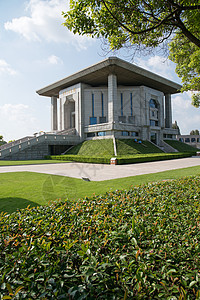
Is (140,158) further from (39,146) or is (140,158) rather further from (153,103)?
(153,103)

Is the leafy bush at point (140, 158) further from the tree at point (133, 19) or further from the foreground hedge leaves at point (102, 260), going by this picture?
the foreground hedge leaves at point (102, 260)

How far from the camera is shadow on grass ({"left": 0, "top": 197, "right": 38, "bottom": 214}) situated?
456 cm

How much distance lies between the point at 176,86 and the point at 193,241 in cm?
4418

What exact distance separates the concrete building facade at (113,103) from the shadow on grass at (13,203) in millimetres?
24603

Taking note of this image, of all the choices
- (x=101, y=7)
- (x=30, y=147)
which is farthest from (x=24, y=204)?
(x=30, y=147)

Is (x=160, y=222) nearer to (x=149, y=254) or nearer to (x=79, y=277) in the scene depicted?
(x=149, y=254)

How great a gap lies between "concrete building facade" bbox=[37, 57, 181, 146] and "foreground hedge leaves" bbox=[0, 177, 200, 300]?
27018mm

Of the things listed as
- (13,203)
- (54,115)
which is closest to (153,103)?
→ (54,115)

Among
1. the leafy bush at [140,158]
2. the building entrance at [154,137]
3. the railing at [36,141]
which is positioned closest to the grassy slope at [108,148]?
the railing at [36,141]

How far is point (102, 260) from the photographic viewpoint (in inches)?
69.7

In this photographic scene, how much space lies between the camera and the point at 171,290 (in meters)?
1.48

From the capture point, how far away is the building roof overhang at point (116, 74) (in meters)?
29.2

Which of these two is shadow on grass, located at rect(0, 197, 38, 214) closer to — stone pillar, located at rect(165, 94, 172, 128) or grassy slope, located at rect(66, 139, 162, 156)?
grassy slope, located at rect(66, 139, 162, 156)

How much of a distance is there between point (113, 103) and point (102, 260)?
1198 inches
